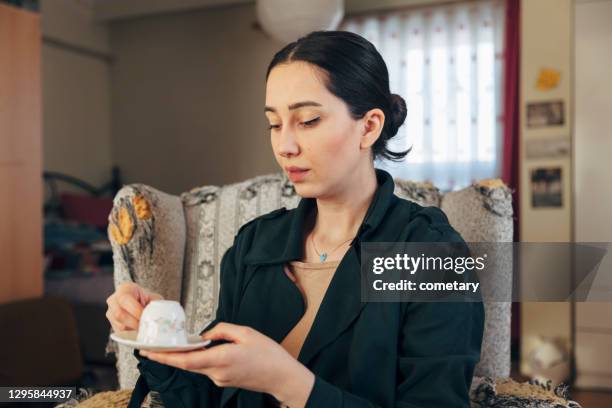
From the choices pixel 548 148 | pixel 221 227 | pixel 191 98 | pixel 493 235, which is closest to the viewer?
pixel 493 235

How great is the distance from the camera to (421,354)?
83 cm

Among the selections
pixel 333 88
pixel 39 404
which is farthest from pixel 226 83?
pixel 333 88

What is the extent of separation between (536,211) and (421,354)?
2.30 m

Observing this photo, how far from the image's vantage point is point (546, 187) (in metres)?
2.93

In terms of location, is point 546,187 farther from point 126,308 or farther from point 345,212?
point 126,308

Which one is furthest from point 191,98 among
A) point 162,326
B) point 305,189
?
point 162,326

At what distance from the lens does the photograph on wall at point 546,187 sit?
2.89 m

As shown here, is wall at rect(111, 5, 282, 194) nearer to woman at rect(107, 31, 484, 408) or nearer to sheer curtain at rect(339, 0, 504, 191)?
sheer curtain at rect(339, 0, 504, 191)

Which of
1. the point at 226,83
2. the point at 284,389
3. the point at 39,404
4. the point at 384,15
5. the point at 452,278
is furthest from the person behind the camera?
the point at 226,83

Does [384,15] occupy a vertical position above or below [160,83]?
above

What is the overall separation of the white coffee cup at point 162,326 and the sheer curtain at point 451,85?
119 inches

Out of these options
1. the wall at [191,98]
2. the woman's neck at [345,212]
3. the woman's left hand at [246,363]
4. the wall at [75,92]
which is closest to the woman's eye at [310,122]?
the woman's neck at [345,212]

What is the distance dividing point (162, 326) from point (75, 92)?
4.09 metres

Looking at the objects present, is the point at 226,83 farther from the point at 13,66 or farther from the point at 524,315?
the point at 524,315
